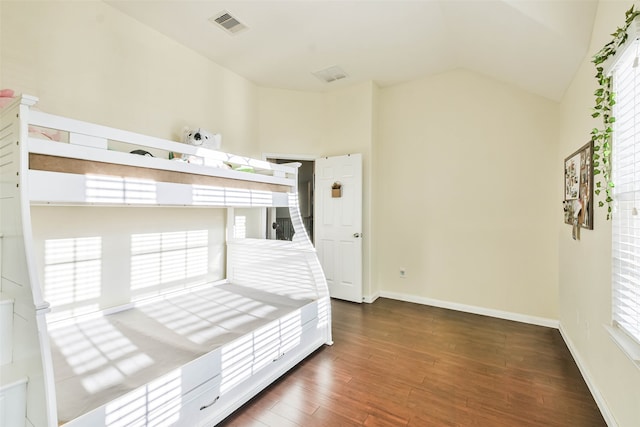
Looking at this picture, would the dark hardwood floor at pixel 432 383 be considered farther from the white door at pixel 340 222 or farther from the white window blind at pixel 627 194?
the white door at pixel 340 222

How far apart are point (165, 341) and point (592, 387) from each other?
2.92 metres

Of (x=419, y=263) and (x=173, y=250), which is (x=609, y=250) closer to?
(x=419, y=263)

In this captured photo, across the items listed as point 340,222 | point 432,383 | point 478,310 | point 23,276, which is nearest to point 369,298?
point 340,222

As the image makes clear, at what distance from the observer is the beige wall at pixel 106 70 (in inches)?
78.4

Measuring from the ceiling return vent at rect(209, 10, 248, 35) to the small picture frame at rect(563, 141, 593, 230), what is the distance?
3.12m

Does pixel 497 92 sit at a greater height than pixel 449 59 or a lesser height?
lesser

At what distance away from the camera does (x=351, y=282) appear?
12.9ft

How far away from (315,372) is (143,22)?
350 cm

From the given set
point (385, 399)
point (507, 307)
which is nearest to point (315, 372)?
point (385, 399)

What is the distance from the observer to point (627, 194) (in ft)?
5.02

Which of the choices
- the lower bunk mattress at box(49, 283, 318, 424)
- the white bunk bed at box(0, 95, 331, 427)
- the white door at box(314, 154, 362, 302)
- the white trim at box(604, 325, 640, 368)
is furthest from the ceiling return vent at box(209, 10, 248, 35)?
the white trim at box(604, 325, 640, 368)

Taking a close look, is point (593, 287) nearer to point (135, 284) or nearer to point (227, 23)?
point (135, 284)

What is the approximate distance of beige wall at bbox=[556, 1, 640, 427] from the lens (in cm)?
154

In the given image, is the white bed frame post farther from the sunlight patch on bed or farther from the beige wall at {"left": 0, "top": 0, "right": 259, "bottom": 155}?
the beige wall at {"left": 0, "top": 0, "right": 259, "bottom": 155}
